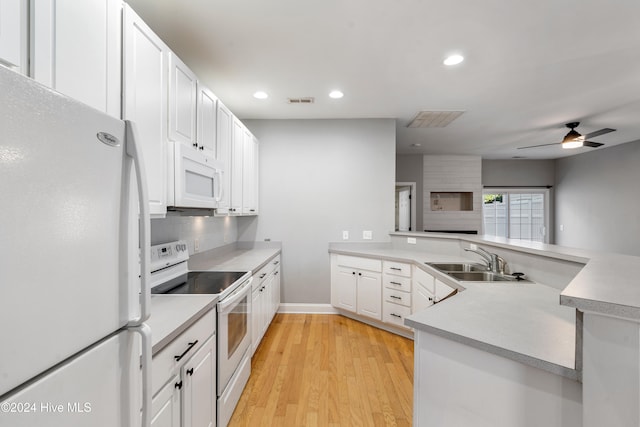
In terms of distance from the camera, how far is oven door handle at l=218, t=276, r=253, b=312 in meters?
1.62

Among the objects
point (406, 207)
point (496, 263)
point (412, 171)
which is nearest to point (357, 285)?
point (496, 263)

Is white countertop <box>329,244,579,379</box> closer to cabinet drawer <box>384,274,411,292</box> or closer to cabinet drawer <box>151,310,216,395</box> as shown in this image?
cabinet drawer <box>151,310,216,395</box>

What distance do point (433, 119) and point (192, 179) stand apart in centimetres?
326

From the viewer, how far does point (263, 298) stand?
2.72m

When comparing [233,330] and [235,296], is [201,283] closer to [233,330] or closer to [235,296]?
[235,296]

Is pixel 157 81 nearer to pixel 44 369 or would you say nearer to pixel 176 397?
pixel 44 369

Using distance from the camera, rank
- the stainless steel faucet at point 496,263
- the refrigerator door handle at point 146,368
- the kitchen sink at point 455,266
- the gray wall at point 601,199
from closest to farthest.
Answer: the refrigerator door handle at point 146,368, the stainless steel faucet at point 496,263, the kitchen sink at point 455,266, the gray wall at point 601,199

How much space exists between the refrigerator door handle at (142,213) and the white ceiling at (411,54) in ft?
4.64

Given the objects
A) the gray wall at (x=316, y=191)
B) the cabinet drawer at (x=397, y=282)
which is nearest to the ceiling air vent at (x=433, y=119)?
the gray wall at (x=316, y=191)

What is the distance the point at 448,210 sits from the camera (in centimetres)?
616

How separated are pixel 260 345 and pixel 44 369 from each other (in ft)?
8.31

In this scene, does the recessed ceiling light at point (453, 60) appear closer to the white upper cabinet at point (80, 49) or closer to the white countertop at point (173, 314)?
the white upper cabinet at point (80, 49)

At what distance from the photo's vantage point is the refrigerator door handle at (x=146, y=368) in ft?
2.42

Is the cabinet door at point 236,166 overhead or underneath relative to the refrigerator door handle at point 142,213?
overhead
